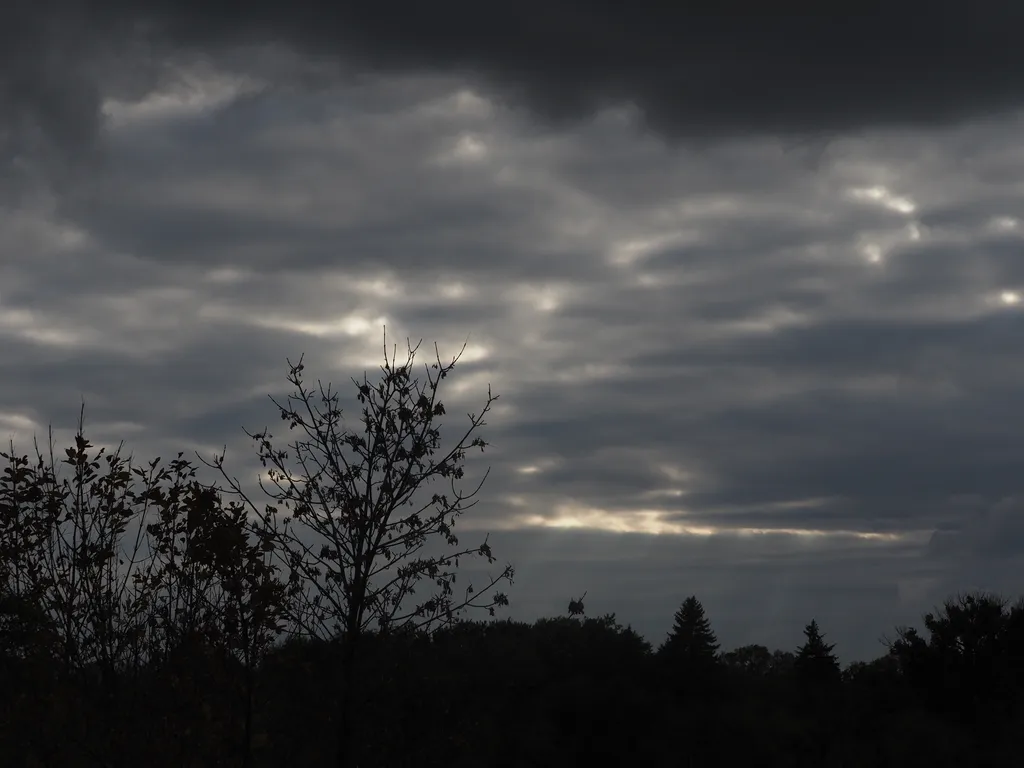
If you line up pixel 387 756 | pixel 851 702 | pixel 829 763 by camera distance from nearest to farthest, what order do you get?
pixel 387 756, pixel 829 763, pixel 851 702

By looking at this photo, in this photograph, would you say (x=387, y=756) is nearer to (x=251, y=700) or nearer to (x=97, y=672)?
(x=251, y=700)

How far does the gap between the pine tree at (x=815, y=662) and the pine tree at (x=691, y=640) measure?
→ 6.34m

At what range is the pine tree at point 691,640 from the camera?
76.4 meters

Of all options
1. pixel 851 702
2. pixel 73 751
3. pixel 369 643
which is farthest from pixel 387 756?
pixel 851 702

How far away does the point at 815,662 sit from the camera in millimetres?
77625

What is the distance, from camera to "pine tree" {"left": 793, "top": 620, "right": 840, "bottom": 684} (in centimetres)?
7606

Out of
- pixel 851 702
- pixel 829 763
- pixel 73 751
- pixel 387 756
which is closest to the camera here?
pixel 73 751

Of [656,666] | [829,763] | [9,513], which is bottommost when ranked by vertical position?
[829,763]

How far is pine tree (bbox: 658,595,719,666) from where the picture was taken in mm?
76438

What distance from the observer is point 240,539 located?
12609mm

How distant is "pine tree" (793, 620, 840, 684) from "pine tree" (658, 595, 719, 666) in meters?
6.34

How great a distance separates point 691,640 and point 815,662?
987cm

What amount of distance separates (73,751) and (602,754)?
188ft

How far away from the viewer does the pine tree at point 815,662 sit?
7606 cm
